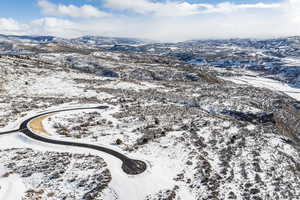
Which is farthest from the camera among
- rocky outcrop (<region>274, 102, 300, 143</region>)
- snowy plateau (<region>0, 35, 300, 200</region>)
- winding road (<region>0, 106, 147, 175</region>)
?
rocky outcrop (<region>274, 102, 300, 143</region>)

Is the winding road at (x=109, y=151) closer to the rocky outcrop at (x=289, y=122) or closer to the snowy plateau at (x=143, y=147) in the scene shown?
the snowy plateau at (x=143, y=147)

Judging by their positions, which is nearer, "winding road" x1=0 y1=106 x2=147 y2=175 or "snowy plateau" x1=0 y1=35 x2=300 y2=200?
"snowy plateau" x1=0 y1=35 x2=300 y2=200

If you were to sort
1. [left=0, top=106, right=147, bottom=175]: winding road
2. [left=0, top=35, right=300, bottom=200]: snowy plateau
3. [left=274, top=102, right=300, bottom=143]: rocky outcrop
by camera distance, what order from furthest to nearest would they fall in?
1. [left=274, top=102, right=300, bottom=143]: rocky outcrop
2. [left=0, top=106, right=147, bottom=175]: winding road
3. [left=0, top=35, right=300, bottom=200]: snowy plateau

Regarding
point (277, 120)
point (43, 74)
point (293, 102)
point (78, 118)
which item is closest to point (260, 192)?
point (78, 118)

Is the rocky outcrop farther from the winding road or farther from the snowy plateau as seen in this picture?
the winding road

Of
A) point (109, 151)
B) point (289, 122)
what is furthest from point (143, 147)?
point (289, 122)

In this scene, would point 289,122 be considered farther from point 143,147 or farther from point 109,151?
point 109,151


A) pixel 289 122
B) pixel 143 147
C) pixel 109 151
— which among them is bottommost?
pixel 289 122

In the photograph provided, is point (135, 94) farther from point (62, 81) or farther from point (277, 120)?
point (277, 120)

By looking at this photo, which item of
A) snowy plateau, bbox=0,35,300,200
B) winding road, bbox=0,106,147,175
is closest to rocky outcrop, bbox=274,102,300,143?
snowy plateau, bbox=0,35,300,200

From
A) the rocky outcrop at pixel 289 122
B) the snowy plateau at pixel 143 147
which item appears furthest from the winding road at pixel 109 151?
the rocky outcrop at pixel 289 122

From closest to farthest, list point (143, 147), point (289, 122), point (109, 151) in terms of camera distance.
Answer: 1. point (109, 151)
2. point (143, 147)
3. point (289, 122)
